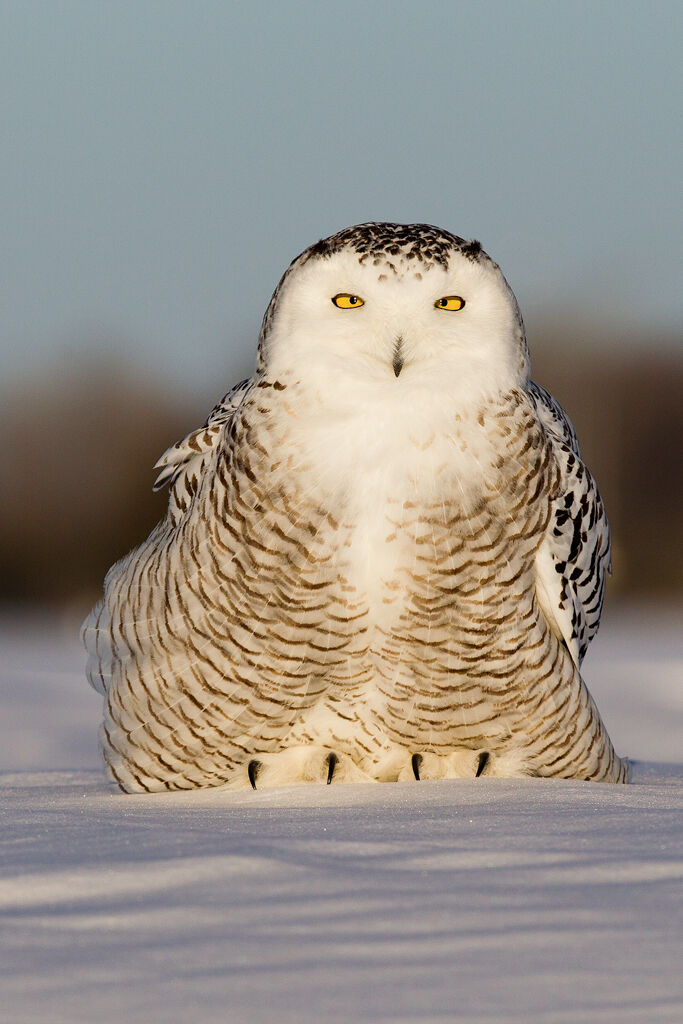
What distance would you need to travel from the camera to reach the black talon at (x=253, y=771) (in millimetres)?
3750

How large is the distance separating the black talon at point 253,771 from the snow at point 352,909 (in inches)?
20.1

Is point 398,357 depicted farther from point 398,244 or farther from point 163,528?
point 163,528

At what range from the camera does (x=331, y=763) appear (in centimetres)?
375

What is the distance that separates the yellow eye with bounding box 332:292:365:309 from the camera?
10.7 feet

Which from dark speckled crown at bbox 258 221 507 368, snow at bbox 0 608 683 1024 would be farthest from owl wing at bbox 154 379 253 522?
snow at bbox 0 608 683 1024

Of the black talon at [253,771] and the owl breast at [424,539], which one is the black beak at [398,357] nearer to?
the owl breast at [424,539]

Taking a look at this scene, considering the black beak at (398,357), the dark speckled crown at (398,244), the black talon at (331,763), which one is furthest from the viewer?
the black talon at (331,763)

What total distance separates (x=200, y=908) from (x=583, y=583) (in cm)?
209

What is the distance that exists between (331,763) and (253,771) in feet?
0.71

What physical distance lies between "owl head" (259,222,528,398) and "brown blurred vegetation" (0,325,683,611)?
13.5 metres

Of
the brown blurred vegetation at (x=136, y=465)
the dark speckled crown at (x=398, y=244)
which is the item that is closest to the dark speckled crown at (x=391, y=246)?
the dark speckled crown at (x=398, y=244)

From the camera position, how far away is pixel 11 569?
17703 mm

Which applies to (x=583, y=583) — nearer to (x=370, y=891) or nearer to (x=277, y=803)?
(x=277, y=803)

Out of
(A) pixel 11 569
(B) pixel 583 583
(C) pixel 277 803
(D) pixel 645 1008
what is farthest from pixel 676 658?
(A) pixel 11 569
